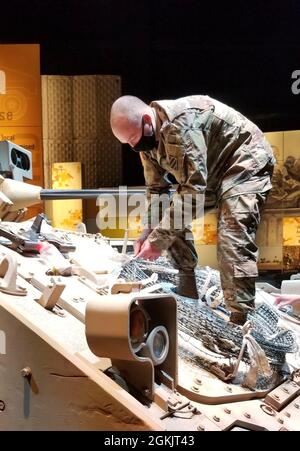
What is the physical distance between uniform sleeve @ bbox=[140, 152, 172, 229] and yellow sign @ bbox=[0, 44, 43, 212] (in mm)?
1909

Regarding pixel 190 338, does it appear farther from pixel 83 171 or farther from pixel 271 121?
pixel 83 171

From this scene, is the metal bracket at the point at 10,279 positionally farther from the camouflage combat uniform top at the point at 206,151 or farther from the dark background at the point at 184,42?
the dark background at the point at 184,42

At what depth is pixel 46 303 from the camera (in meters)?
2.50

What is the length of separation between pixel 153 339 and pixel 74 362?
0.28 meters

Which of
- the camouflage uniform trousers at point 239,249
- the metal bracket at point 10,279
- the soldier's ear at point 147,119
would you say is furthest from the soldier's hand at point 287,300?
the metal bracket at point 10,279

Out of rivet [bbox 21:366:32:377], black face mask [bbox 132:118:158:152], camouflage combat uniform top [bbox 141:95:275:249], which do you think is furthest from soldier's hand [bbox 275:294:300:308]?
rivet [bbox 21:366:32:377]

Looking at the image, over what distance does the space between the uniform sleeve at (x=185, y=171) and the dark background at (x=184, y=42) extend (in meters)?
1.89

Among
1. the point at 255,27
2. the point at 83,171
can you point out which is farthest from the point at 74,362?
the point at 83,171

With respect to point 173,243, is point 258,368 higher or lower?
lower

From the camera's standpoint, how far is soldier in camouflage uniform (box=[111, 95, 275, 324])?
117 inches

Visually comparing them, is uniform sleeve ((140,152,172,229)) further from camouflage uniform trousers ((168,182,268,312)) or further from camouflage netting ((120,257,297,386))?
camouflage uniform trousers ((168,182,268,312))

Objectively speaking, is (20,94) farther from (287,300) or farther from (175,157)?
(287,300)

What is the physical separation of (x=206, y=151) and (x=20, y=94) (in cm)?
264

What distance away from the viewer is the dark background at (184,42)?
466cm
